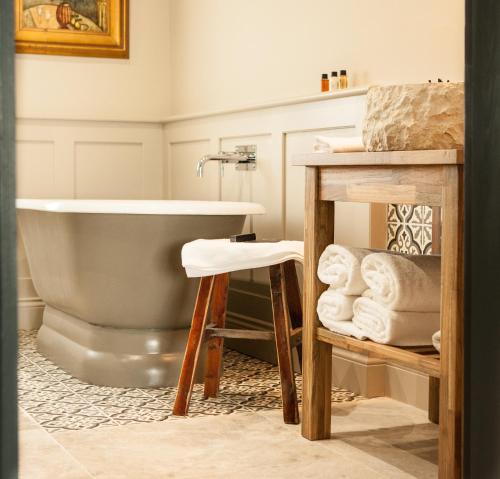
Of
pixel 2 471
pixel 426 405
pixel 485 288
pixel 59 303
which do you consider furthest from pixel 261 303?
pixel 2 471

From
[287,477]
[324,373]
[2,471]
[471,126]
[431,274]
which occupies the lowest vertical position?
[287,477]

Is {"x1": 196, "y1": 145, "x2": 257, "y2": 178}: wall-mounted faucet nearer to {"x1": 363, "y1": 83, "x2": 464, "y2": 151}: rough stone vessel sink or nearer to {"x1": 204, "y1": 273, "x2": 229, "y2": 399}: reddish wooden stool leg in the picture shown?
{"x1": 204, "y1": 273, "x2": 229, "y2": 399}: reddish wooden stool leg

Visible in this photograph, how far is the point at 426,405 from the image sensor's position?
293 centimetres

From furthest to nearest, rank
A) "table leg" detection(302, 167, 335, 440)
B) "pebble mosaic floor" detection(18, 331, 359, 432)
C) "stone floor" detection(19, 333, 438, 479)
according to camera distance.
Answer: "pebble mosaic floor" detection(18, 331, 359, 432), "table leg" detection(302, 167, 335, 440), "stone floor" detection(19, 333, 438, 479)

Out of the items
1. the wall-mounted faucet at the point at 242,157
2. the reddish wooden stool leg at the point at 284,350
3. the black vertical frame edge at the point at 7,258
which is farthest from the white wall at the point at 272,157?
the black vertical frame edge at the point at 7,258

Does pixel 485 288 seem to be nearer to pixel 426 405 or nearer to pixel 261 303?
pixel 426 405

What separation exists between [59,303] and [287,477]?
1.70 m

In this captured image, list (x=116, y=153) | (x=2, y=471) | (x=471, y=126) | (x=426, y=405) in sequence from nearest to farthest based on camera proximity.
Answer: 1. (x=2, y=471)
2. (x=471, y=126)
3. (x=426, y=405)
4. (x=116, y=153)

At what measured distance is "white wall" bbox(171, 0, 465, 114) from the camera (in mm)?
2908

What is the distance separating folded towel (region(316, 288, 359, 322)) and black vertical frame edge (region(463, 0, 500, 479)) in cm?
86

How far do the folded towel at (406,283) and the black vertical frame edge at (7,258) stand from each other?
127 centimetres

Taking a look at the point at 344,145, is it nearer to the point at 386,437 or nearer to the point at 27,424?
the point at 386,437

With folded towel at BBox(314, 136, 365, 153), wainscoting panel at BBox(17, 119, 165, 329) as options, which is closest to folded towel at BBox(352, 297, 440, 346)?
folded towel at BBox(314, 136, 365, 153)

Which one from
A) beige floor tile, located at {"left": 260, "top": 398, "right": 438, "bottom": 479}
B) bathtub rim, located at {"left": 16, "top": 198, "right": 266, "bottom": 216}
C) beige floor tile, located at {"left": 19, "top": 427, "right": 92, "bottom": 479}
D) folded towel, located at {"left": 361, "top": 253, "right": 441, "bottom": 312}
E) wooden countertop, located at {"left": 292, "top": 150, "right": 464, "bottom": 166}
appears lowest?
beige floor tile, located at {"left": 260, "top": 398, "right": 438, "bottom": 479}
